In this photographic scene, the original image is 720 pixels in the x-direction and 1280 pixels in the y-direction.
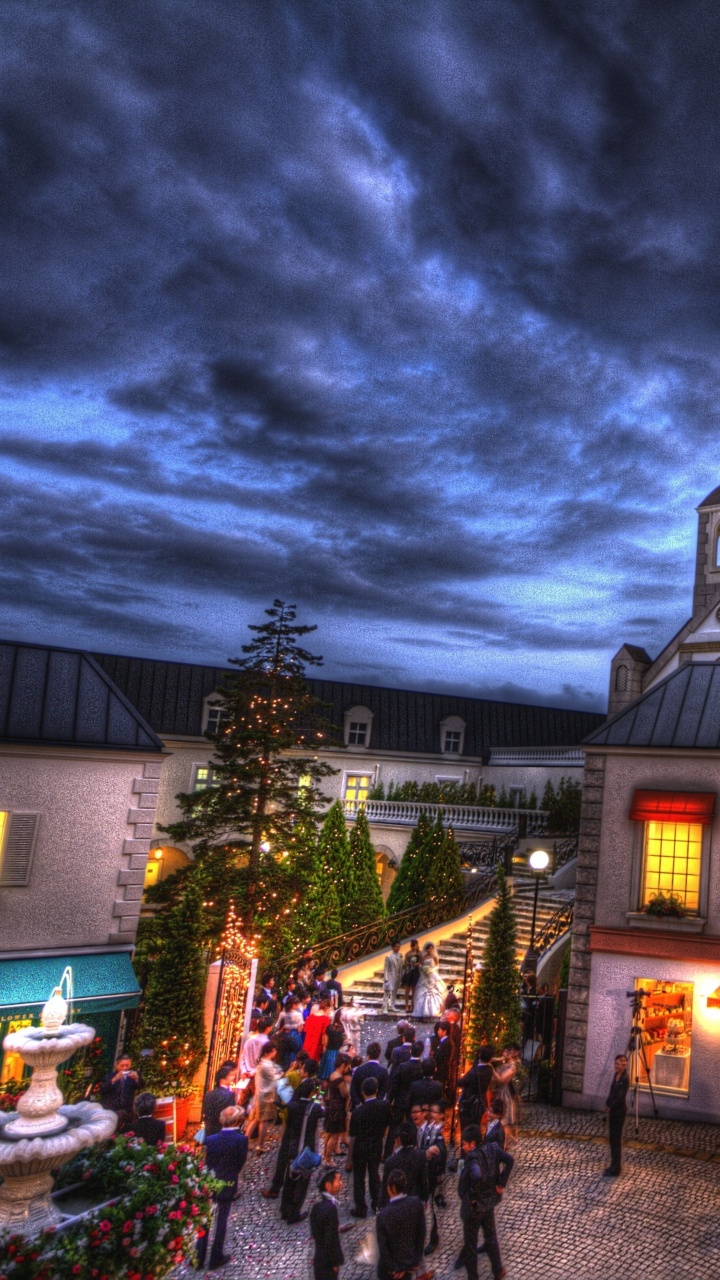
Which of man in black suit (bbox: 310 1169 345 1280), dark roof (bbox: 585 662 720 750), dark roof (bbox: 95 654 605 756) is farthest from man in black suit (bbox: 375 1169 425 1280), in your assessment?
dark roof (bbox: 95 654 605 756)

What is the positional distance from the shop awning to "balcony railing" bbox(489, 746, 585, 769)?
47.7 feet

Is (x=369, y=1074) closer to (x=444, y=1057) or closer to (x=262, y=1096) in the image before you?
(x=262, y=1096)

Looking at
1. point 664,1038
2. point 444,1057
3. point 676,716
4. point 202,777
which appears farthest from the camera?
point 202,777

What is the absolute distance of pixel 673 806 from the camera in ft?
49.9

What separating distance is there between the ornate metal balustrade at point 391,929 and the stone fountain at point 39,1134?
1477 centimetres

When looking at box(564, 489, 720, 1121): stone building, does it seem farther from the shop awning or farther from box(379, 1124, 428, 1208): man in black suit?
box(379, 1124, 428, 1208): man in black suit

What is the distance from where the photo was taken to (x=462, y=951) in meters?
23.5

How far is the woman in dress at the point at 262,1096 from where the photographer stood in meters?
12.1

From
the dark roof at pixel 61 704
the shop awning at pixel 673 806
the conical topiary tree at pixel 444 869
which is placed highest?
the dark roof at pixel 61 704

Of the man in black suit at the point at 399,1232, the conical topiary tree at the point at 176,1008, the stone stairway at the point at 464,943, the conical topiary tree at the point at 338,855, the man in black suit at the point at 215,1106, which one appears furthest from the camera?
the conical topiary tree at the point at 338,855

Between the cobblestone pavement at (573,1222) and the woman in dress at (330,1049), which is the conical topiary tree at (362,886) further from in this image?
the cobblestone pavement at (573,1222)

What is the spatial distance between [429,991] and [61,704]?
1132cm

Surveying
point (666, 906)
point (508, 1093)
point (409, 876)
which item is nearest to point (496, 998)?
point (508, 1093)

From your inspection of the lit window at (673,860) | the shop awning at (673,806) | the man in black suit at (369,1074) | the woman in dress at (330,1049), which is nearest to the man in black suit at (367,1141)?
the man in black suit at (369,1074)
